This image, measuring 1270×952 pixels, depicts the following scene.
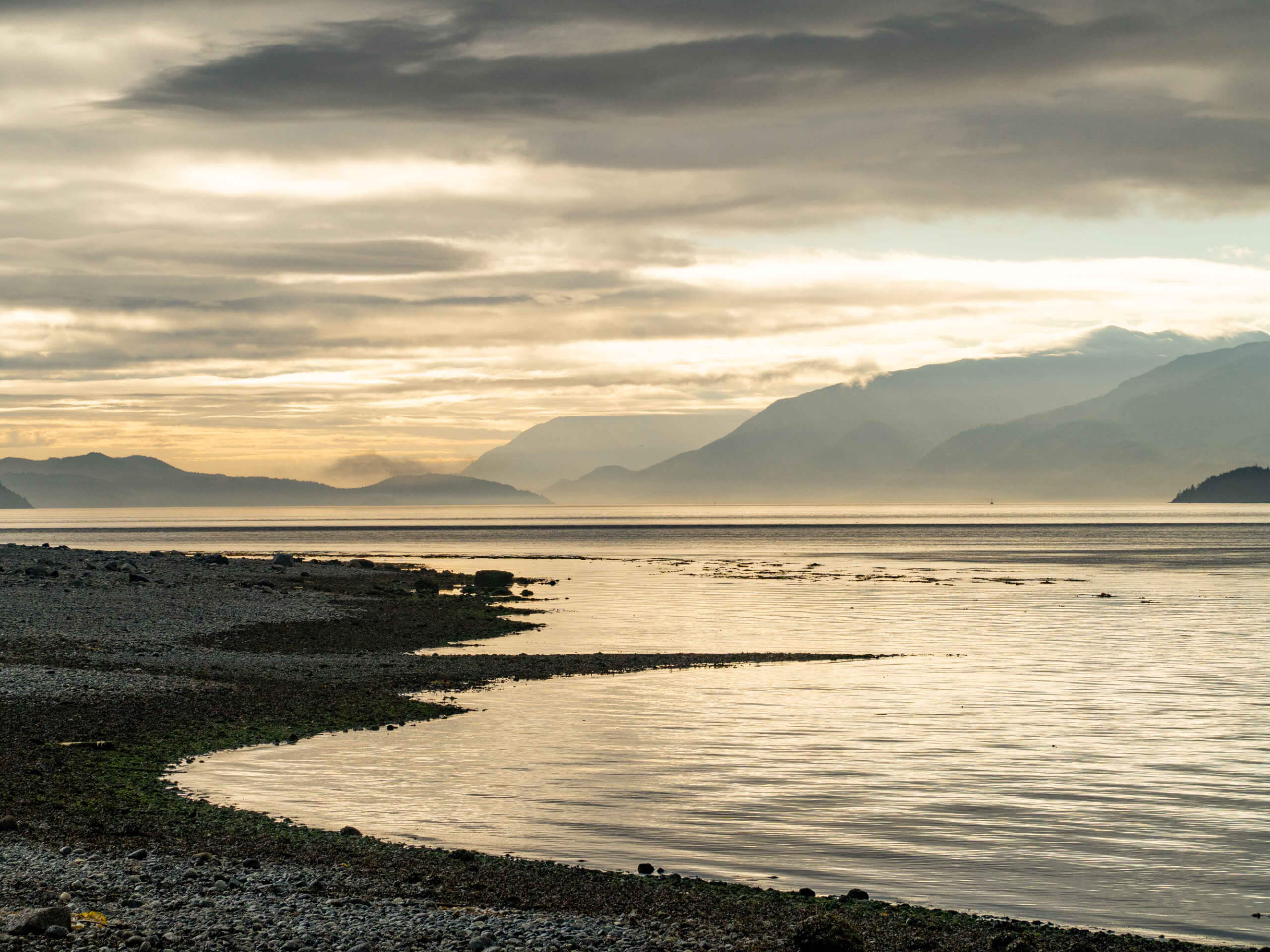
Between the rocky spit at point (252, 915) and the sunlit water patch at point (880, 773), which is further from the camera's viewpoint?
the sunlit water patch at point (880, 773)

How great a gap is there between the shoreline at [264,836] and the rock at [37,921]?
0.63ft

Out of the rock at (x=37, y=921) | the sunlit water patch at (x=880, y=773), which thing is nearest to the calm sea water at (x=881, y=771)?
the sunlit water patch at (x=880, y=773)

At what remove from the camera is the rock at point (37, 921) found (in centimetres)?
1087

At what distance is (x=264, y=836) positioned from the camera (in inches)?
607

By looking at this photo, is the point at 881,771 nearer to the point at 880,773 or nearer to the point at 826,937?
the point at 880,773

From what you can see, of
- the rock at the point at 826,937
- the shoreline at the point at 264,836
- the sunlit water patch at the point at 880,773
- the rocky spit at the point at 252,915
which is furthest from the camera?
the sunlit water patch at the point at 880,773

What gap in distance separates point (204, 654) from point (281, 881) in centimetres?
2226

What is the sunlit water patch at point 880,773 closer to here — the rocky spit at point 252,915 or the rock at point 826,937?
the rock at point 826,937

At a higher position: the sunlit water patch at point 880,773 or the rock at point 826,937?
the rock at point 826,937

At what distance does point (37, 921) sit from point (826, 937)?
7.83m

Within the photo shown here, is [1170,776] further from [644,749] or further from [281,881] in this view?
[281,881]

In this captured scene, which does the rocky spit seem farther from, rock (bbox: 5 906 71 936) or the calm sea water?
the calm sea water

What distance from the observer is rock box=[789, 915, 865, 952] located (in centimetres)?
1133

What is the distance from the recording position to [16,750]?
19.3m
